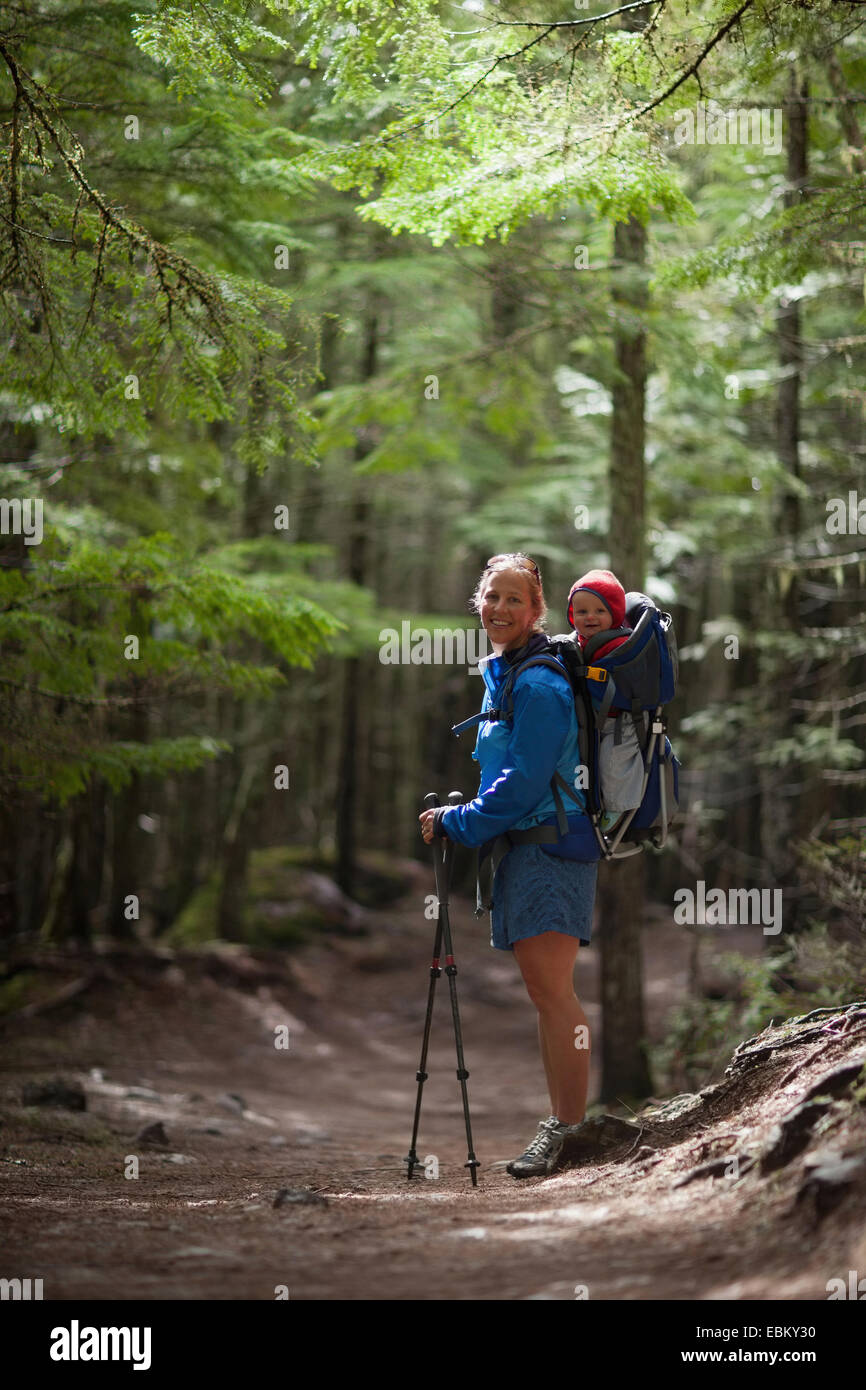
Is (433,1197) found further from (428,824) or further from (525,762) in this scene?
(525,762)

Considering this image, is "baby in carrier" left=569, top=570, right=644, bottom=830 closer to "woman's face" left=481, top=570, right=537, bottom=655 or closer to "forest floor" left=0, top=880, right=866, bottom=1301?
"woman's face" left=481, top=570, right=537, bottom=655

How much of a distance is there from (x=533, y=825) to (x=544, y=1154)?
1.63 meters

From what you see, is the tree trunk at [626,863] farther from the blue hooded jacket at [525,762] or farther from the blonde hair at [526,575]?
the blue hooded jacket at [525,762]

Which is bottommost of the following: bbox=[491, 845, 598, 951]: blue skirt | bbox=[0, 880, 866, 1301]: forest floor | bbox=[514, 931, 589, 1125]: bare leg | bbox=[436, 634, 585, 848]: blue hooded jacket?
bbox=[0, 880, 866, 1301]: forest floor

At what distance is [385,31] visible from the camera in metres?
5.57

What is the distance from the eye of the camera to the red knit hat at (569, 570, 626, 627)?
5.30 m

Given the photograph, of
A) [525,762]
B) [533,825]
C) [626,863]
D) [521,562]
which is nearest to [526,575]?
[521,562]

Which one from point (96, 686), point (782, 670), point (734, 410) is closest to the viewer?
point (96, 686)

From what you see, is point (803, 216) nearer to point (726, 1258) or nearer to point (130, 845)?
point (726, 1258)

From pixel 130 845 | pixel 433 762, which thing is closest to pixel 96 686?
pixel 130 845

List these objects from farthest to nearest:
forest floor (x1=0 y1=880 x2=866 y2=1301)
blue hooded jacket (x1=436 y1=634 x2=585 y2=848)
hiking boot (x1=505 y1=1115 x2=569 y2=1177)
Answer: hiking boot (x1=505 y1=1115 x2=569 y2=1177) < blue hooded jacket (x1=436 y1=634 x2=585 y2=848) < forest floor (x1=0 y1=880 x2=866 y2=1301)

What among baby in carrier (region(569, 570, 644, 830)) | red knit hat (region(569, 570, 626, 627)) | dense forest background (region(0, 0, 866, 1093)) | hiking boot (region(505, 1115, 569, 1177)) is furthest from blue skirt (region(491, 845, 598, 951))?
dense forest background (region(0, 0, 866, 1093))

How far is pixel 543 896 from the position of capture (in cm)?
499

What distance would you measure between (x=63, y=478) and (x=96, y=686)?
2724 mm
